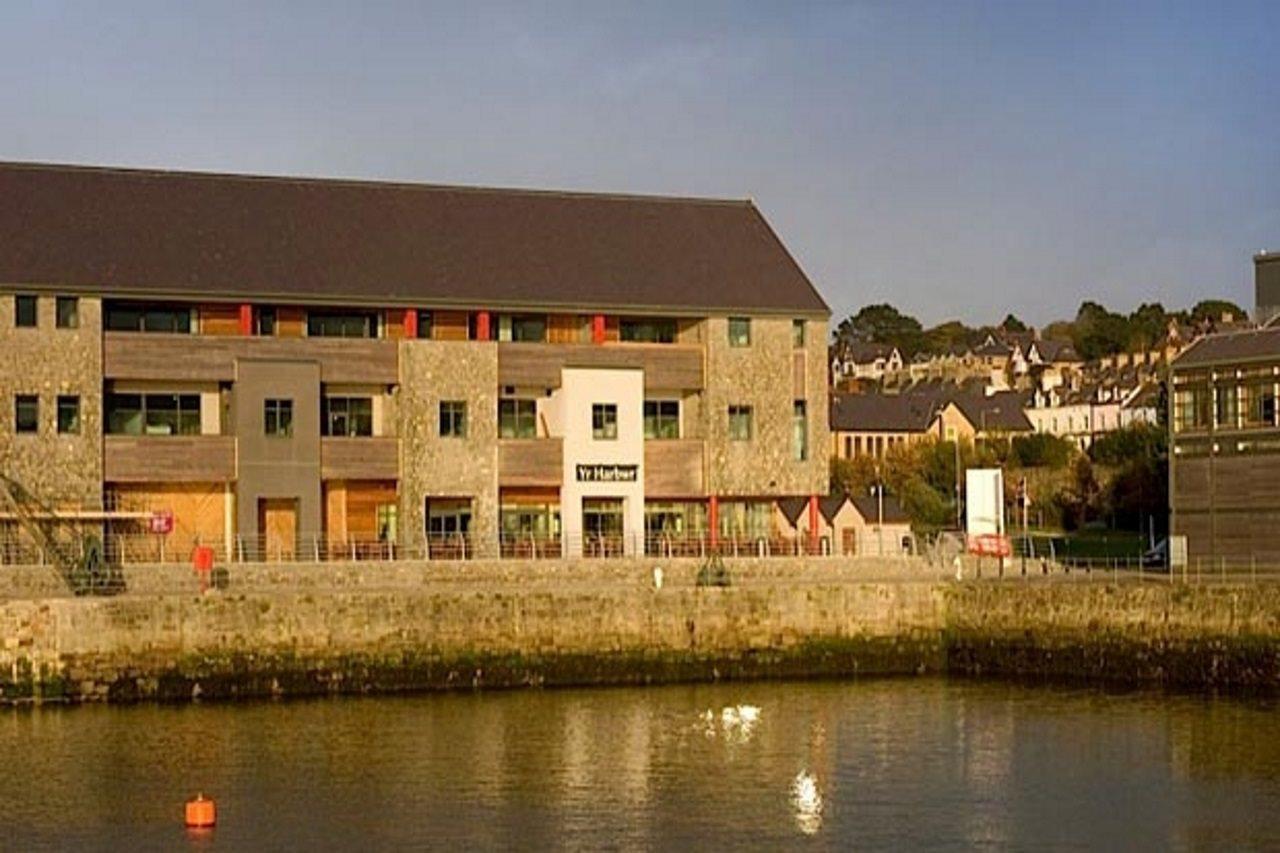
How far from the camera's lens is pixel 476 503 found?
6881 cm

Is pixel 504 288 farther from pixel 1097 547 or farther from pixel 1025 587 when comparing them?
pixel 1097 547

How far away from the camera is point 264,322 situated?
6806 centimetres

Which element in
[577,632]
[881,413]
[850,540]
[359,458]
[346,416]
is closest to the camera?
[577,632]

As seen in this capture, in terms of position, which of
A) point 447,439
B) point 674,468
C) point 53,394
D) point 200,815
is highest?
point 53,394

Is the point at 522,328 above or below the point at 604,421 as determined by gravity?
above

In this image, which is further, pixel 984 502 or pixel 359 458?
pixel 984 502

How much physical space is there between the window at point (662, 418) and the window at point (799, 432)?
3.81 m

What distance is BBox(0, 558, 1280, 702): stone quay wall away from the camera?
5294 cm

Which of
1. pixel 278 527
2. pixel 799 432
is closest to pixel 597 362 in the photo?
pixel 799 432

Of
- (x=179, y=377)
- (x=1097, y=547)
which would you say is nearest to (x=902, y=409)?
(x=1097, y=547)

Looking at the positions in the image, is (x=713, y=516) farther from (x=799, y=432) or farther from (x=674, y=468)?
(x=799, y=432)

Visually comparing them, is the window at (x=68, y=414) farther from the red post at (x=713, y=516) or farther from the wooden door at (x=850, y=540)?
the wooden door at (x=850, y=540)

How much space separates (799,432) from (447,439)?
1199 centimetres

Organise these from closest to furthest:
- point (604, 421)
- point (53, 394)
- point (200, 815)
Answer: point (200, 815)
point (53, 394)
point (604, 421)
